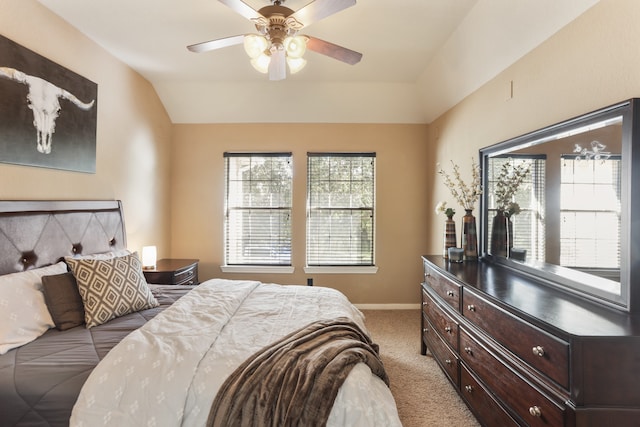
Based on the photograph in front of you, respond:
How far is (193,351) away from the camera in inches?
60.5

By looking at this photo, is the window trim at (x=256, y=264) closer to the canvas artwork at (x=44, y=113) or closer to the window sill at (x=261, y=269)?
the window sill at (x=261, y=269)

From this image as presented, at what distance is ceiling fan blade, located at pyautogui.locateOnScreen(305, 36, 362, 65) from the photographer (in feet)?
7.15

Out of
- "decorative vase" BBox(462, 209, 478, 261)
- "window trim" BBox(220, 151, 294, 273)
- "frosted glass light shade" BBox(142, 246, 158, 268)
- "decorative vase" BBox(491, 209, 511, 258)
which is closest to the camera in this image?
"decorative vase" BBox(491, 209, 511, 258)

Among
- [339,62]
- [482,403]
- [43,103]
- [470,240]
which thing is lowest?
[482,403]

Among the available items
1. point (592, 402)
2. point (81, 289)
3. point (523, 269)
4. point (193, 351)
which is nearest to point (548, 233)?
point (523, 269)

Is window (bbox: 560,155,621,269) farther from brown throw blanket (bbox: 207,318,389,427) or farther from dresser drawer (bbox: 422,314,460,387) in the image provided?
brown throw blanket (bbox: 207,318,389,427)

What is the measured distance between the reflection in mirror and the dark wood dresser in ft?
0.49

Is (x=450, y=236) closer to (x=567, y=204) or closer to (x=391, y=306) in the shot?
(x=567, y=204)

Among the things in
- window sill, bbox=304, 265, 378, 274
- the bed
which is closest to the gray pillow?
the bed

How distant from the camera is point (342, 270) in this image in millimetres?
4344

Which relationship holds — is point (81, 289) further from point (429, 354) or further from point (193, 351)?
point (429, 354)

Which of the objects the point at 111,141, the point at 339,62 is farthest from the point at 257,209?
the point at 339,62

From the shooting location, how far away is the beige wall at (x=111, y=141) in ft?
7.47

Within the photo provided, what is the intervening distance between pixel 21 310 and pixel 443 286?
2.70 m
